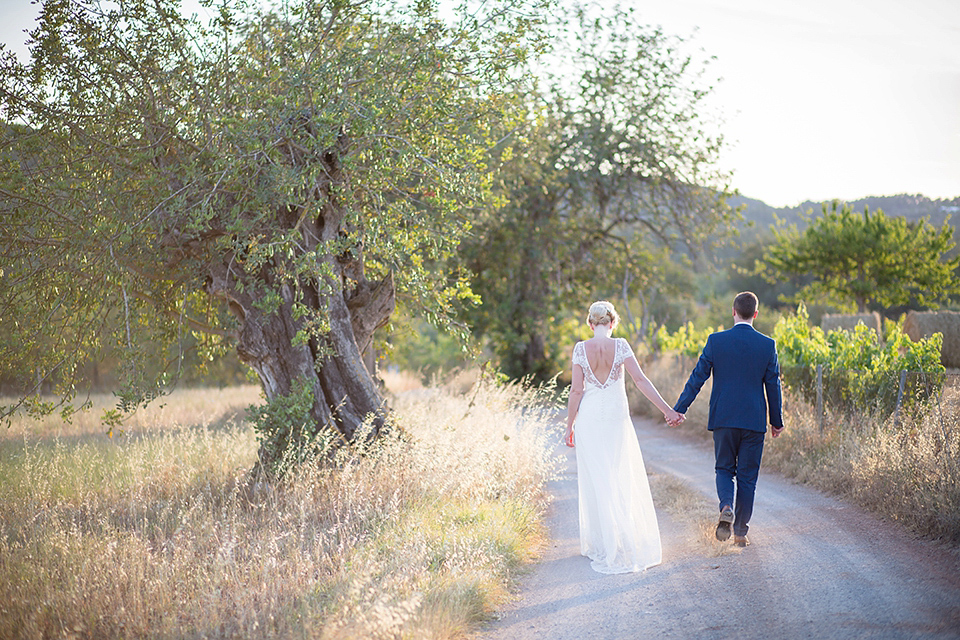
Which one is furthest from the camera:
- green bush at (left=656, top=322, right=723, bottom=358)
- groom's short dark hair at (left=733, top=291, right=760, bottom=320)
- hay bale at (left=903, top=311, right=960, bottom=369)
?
green bush at (left=656, top=322, right=723, bottom=358)

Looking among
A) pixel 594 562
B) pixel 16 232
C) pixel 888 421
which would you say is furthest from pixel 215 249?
pixel 888 421

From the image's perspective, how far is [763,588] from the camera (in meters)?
4.88

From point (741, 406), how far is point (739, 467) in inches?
Answer: 20.3

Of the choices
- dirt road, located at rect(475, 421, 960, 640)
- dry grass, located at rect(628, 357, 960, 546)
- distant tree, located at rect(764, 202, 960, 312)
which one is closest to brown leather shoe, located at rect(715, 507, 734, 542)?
dirt road, located at rect(475, 421, 960, 640)

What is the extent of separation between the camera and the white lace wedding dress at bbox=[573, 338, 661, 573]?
561 centimetres

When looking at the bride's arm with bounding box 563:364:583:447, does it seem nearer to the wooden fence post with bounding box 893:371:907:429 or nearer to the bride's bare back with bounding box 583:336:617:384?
the bride's bare back with bounding box 583:336:617:384

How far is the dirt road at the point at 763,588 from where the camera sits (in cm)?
423

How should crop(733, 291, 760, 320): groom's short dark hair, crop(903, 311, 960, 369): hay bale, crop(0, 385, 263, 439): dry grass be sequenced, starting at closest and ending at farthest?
crop(733, 291, 760, 320): groom's short dark hair, crop(0, 385, 263, 439): dry grass, crop(903, 311, 960, 369): hay bale

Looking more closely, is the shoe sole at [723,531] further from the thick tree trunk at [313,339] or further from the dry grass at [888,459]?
the thick tree trunk at [313,339]

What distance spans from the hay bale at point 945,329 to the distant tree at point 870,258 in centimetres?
1323

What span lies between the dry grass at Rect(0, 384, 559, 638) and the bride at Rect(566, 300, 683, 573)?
27.8 inches

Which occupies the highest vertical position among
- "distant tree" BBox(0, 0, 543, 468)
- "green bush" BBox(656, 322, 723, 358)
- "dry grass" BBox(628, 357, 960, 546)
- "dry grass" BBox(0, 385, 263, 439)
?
"distant tree" BBox(0, 0, 543, 468)

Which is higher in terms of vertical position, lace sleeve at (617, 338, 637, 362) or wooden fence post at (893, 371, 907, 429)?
lace sleeve at (617, 338, 637, 362)

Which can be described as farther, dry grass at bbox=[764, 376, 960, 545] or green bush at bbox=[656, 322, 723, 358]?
green bush at bbox=[656, 322, 723, 358]
